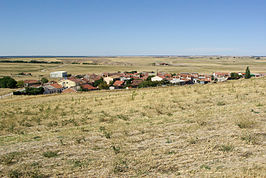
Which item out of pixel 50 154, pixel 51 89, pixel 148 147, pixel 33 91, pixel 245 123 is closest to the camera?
pixel 50 154

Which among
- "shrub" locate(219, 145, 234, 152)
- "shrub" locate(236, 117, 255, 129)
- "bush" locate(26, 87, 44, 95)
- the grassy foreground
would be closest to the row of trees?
"bush" locate(26, 87, 44, 95)

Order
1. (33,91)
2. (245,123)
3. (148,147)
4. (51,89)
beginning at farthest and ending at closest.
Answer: (51,89)
(33,91)
(245,123)
(148,147)

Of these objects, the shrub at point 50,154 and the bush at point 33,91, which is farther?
the bush at point 33,91

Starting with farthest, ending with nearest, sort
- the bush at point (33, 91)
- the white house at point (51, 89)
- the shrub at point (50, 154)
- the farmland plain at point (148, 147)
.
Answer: the white house at point (51, 89) < the bush at point (33, 91) < the shrub at point (50, 154) < the farmland plain at point (148, 147)

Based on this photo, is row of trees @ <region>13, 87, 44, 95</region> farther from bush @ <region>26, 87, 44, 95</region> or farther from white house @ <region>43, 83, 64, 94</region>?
white house @ <region>43, 83, 64, 94</region>

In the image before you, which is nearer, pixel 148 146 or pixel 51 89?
pixel 148 146

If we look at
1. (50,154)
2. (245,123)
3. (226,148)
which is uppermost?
(245,123)

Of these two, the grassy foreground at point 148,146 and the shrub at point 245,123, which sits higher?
the shrub at point 245,123

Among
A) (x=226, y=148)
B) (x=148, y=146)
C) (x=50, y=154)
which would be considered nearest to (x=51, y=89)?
(x=50, y=154)

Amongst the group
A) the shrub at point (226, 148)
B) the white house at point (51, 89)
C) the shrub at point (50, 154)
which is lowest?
the white house at point (51, 89)

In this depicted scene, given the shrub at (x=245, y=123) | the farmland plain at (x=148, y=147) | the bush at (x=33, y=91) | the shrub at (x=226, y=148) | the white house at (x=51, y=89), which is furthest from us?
the white house at (x=51, y=89)

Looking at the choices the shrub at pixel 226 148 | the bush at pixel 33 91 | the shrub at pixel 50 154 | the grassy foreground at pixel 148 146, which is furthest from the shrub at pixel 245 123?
the bush at pixel 33 91

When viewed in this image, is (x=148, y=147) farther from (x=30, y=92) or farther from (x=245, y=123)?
(x=30, y=92)

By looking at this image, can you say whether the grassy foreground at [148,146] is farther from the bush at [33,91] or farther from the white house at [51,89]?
the white house at [51,89]
